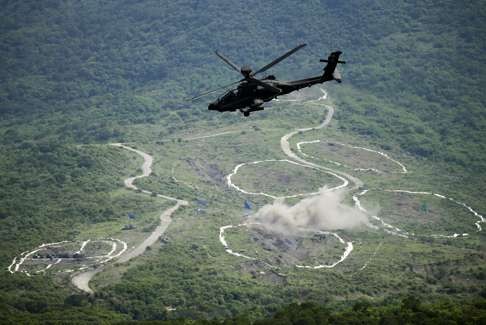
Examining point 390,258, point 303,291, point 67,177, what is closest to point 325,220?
point 390,258

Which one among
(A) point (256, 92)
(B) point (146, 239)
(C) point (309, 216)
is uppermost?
(A) point (256, 92)

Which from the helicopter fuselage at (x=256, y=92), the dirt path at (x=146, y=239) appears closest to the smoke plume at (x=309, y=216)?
the dirt path at (x=146, y=239)

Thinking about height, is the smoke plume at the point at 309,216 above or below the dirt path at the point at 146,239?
below

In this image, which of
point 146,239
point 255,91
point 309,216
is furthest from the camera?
point 309,216

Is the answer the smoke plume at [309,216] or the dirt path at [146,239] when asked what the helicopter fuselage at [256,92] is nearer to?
the dirt path at [146,239]

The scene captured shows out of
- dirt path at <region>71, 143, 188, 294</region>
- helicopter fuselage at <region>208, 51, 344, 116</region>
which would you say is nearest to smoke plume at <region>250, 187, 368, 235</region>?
dirt path at <region>71, 143, 188, 294</region>

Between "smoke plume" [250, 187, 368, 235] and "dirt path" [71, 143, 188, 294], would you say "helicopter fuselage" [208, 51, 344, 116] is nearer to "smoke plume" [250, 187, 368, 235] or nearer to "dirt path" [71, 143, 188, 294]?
"dirt path" [71, 143, 188, 294]

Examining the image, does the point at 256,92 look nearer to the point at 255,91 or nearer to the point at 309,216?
the point at 255,91

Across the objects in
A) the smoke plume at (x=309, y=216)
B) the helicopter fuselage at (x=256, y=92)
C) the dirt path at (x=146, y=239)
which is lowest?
the smoke plume at (x=309, y=216)

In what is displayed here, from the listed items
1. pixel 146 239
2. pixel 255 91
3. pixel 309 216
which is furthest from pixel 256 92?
pixel 309 216
